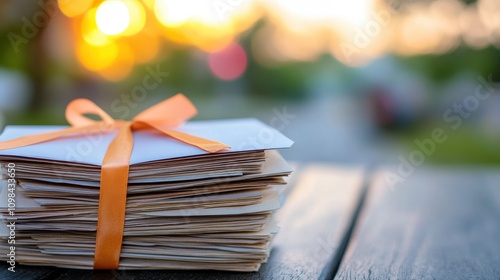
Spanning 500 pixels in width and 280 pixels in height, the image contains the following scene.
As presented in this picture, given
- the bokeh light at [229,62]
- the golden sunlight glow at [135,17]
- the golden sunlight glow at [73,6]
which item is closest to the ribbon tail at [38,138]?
the golden sunlight glow at [135,17]

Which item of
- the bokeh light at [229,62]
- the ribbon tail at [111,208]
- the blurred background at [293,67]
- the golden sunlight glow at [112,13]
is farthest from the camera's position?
the bokeh light at [229,62]

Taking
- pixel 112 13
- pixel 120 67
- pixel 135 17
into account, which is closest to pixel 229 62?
pixel 120 67

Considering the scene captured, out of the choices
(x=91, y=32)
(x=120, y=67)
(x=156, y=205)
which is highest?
(x=156, y=205)

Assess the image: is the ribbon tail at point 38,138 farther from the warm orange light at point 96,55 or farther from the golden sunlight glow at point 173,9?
the warm orange light at point 96,55

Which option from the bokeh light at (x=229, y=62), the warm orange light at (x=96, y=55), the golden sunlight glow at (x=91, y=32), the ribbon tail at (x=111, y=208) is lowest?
the bokeh light at (x=229, y=62)

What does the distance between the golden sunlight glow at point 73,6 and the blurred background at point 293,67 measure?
26 millimetres

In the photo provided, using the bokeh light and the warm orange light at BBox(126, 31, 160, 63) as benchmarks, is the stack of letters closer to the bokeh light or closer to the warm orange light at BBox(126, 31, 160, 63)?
the warm orange light at BBox(126, 31, 160, 63)

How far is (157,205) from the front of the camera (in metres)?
0.82

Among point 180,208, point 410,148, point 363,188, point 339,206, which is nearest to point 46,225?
point 180,208

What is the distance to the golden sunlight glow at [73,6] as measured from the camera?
740 cm

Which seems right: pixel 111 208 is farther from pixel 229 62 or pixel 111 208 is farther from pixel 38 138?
pixel 229 62

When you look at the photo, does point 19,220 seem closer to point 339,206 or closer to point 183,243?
point 183,243

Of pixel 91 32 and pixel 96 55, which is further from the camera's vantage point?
pixel 96 55

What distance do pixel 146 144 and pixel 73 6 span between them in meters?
7.19
